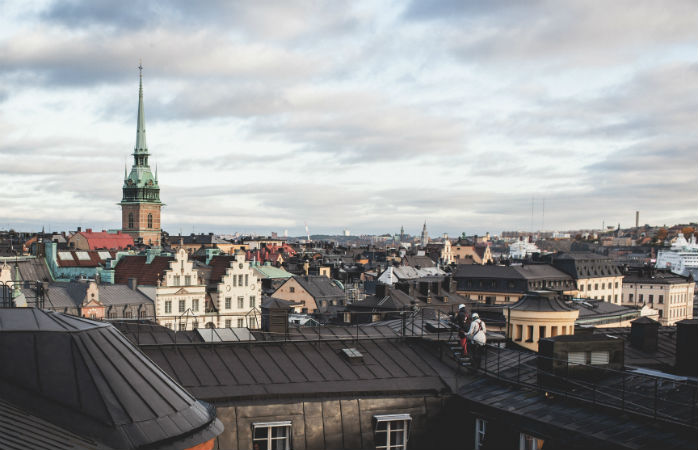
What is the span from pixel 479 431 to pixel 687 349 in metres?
9.02

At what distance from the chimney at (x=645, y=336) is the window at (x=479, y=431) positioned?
2531 cm

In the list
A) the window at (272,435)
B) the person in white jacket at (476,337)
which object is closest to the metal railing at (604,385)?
the person in white jacket at (476,337)

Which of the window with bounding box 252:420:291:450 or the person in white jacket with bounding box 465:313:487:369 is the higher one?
the person in white jacket with bounding box 465:313:487:369

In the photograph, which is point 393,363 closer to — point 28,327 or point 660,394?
point 660,394

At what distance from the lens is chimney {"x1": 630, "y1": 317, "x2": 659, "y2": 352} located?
4209 centimetres

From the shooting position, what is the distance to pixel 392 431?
20844mm

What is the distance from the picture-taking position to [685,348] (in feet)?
80.9

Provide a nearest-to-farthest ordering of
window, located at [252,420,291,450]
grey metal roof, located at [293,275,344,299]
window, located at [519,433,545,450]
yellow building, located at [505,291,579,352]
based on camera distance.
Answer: window, located at [519,433,545,450] < window, located at [252,420,291,450] < yellow building, located at [505,291,579,352] < grey metal roof, located at [293,275,344,299]

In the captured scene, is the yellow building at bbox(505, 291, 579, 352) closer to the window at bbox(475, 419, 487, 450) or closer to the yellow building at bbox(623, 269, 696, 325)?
the window at bbox(475, 419, 487, 450)

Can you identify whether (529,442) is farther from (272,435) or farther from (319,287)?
(319,287)

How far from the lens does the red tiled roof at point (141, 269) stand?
254 feet

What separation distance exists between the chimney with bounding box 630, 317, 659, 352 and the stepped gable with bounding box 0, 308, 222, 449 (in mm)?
33555

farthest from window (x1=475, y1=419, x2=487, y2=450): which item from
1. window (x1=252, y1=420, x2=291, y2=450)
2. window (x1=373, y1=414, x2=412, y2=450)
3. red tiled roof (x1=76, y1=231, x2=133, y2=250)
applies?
red tiled roof (x1=76, y1=231, x2=133, y2=250)

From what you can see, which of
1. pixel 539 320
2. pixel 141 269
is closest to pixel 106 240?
pixel 141 269
